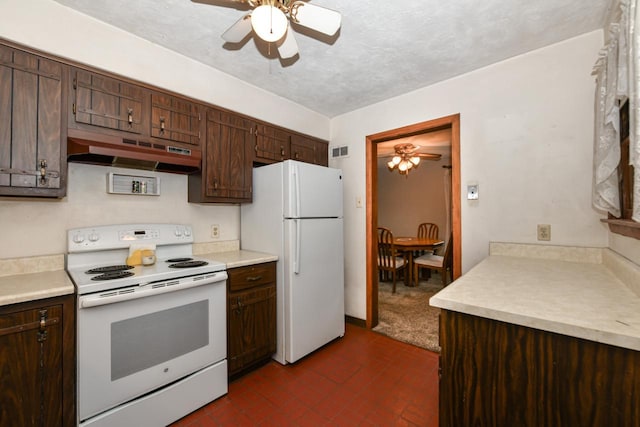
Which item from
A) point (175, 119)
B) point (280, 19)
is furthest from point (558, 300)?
point (175, 119)

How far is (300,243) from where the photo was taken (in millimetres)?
2266

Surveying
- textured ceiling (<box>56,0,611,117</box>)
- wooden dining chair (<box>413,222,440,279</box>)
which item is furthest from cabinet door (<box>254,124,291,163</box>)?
wooden dining chair (<box>413,222,440,279</box>)

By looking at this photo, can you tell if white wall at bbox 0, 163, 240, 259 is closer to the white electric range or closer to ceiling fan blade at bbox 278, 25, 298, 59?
the white electric range

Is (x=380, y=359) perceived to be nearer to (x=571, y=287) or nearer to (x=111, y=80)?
(x=571, y=287)

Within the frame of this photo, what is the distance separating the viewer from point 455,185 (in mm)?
2381

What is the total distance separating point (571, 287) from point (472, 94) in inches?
68.8

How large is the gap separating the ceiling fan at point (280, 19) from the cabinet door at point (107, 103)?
2.70 feet

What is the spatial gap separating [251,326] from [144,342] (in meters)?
0.76

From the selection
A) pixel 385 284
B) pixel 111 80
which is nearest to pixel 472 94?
pixel 111 80

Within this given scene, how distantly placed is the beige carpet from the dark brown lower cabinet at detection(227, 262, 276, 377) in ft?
4.16

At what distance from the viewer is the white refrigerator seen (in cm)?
225

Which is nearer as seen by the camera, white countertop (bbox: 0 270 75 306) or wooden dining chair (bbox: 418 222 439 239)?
white countertop (bbox: 0 270 75 306)

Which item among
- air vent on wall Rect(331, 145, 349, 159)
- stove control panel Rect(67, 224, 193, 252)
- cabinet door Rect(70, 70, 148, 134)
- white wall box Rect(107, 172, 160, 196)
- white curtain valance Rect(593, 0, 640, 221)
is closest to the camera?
white curtain valance Rect(593, 0, 640, 221)

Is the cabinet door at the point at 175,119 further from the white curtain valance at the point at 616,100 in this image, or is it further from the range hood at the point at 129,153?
the white curtain valance at the point at 616,100
